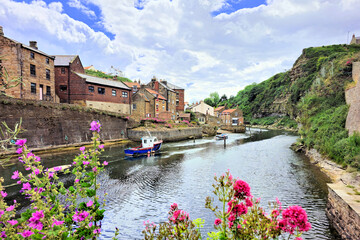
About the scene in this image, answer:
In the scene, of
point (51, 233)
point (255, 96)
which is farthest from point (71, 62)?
point (255, 96)

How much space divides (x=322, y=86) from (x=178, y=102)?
144 feet

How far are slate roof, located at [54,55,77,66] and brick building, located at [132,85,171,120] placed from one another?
16.4 m

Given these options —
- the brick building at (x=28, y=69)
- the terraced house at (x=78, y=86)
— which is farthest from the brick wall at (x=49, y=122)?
the terraced house at (x=78, y=86)

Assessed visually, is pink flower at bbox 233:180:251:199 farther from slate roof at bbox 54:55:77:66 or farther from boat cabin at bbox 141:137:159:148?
slate roof at bbox 54:55:77:66

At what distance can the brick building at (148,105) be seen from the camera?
Result: 49.5m

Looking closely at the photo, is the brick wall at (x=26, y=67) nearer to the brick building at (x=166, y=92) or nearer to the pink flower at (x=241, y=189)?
the pink flower at (x=241, y=189)

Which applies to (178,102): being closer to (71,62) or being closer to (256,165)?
(71,62)

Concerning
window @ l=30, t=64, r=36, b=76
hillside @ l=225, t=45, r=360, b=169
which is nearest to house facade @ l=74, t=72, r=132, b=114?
window @ l=30, t=64, r=36, b=76

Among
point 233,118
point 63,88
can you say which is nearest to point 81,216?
point 63,88

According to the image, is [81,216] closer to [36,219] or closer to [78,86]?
[36,219]

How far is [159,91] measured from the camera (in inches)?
2419

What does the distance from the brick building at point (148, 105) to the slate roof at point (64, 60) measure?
16379 mm

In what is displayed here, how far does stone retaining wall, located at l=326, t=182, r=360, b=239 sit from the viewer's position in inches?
300

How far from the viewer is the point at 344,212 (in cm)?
863
